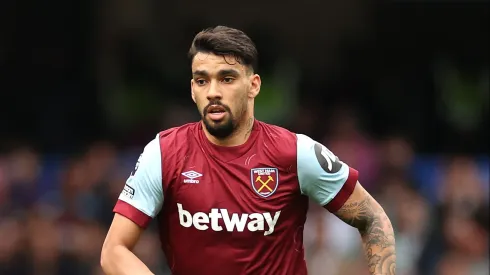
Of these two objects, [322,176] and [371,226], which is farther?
[371,226]

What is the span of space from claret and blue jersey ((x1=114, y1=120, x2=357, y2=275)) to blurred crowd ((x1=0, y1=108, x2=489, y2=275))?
4.92 metres

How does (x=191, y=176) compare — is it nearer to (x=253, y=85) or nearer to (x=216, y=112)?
(x=216, y=112)

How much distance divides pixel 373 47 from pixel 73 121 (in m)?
3.96

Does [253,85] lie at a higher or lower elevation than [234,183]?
higher

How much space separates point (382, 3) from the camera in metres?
15.2

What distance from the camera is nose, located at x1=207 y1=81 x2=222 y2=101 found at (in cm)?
582

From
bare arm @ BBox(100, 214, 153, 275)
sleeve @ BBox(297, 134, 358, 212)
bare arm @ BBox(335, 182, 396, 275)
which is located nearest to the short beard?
sleeve @ BBox(297, 134, 358, 212)

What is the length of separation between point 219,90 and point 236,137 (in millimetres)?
332

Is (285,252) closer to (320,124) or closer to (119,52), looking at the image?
(320,124)

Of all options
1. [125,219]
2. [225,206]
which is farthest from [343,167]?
[125,219]

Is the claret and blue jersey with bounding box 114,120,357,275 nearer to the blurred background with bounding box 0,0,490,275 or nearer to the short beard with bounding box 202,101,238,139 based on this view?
the short beard with bounding box 202,101,238,139

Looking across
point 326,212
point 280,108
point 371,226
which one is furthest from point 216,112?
point 280,108

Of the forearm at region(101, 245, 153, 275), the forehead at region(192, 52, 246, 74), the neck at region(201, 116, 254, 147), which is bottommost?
the forearm at region(101, 245, 153, 275)

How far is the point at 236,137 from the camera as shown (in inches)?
239
